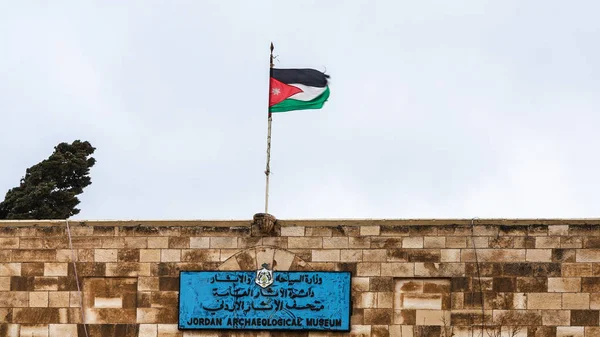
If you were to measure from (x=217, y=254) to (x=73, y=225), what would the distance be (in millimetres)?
2921

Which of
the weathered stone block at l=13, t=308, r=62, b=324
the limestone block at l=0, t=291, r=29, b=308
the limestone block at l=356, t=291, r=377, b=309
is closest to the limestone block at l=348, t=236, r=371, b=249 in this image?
the limestone block at l=356, t=291, r=377, b=309

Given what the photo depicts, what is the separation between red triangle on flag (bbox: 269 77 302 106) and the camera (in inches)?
1262

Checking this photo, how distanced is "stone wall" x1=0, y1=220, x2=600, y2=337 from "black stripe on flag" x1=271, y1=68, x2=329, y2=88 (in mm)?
2978

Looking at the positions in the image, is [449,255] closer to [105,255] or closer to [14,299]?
[105,255]

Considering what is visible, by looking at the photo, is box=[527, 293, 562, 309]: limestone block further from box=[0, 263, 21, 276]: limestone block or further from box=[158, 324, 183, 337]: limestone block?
box=[0, 263, 21, 276]: limestone block

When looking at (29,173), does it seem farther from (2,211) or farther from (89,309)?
(89,309)

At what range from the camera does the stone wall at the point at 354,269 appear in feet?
98.5

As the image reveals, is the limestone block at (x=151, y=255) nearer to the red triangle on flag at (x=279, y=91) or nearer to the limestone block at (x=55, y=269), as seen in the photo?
the limestone block at (x=55, y=269)

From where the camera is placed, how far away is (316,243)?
1211 inches

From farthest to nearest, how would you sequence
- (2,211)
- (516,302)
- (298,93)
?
(2,211), (298,93), (516,302)

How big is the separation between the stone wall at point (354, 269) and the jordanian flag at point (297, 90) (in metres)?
2.57

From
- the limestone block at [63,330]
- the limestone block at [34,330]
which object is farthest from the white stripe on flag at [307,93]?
the limestone block at [34,330]

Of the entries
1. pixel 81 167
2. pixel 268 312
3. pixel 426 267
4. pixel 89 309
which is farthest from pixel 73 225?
pixel 81 167

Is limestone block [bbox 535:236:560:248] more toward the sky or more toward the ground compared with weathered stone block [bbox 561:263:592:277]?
more toward the sky
